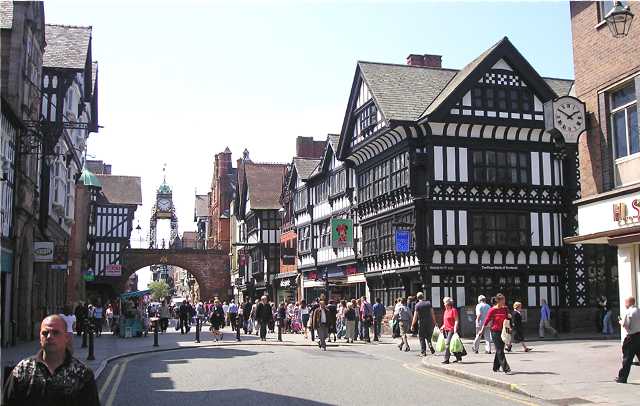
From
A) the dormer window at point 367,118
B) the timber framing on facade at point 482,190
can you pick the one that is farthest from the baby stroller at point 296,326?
the dormer window at point 367,118

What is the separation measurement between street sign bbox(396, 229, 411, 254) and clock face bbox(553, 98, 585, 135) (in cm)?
1217

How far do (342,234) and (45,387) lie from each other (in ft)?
103

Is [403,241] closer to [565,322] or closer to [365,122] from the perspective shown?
[365,122]

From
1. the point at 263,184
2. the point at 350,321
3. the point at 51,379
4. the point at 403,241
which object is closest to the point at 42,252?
the point at 350,321

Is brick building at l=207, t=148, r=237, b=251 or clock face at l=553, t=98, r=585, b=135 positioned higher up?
brick building at l=207, t=148, r=237, b=251

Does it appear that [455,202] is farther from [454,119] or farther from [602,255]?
[602,255]

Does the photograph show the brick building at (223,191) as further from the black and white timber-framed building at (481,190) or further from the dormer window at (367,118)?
A: the black and white timber-framed building at (481,190)

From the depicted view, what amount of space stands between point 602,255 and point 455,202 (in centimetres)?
763

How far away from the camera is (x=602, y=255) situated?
31719 millimetres

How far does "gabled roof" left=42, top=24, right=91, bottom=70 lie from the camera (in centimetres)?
2973


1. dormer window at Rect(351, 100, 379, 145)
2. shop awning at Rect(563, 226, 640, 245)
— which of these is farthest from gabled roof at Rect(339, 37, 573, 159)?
shop awning at Rect(563, 226, 640, 245)

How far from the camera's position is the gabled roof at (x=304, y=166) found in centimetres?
4666

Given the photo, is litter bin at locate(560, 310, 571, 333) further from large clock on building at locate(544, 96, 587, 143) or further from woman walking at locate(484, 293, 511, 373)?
woman walking at locate(484, 293, 511, 373)

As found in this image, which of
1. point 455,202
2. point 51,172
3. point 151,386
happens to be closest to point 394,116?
point 455,202
